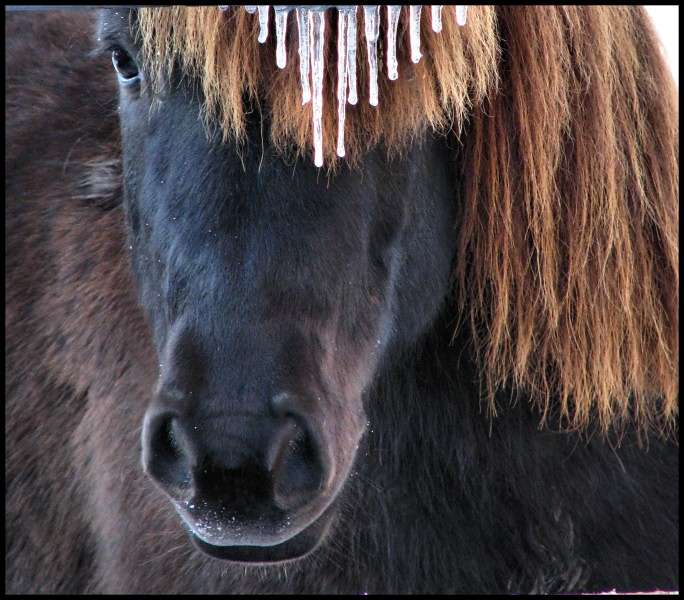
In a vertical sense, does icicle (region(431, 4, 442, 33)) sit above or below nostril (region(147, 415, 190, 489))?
above

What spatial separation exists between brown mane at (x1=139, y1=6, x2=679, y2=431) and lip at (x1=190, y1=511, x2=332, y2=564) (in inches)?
17.2

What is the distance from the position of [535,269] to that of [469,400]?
0.87ft

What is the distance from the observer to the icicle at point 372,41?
113cm

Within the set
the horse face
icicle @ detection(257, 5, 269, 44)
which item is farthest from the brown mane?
icicle @ detection(257, 5, 269, 44)

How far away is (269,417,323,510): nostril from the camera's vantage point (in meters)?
1.13

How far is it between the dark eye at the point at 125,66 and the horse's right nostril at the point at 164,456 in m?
0.61

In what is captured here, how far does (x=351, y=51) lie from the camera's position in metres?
1.16

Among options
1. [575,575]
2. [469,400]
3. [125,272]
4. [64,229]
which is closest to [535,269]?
[469,400]

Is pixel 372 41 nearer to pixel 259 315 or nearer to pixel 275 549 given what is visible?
pixel 259 315

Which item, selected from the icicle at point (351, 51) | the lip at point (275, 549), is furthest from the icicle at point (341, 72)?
the lip at point (275, 549)

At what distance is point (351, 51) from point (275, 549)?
66cm

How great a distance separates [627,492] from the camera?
65.8 inches

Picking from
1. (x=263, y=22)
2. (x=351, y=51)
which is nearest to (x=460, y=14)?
(x=351, y=51)

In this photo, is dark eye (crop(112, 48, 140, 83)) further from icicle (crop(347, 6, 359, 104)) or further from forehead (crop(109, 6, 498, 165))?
icicle (crop(347, 6, 359, 104))
